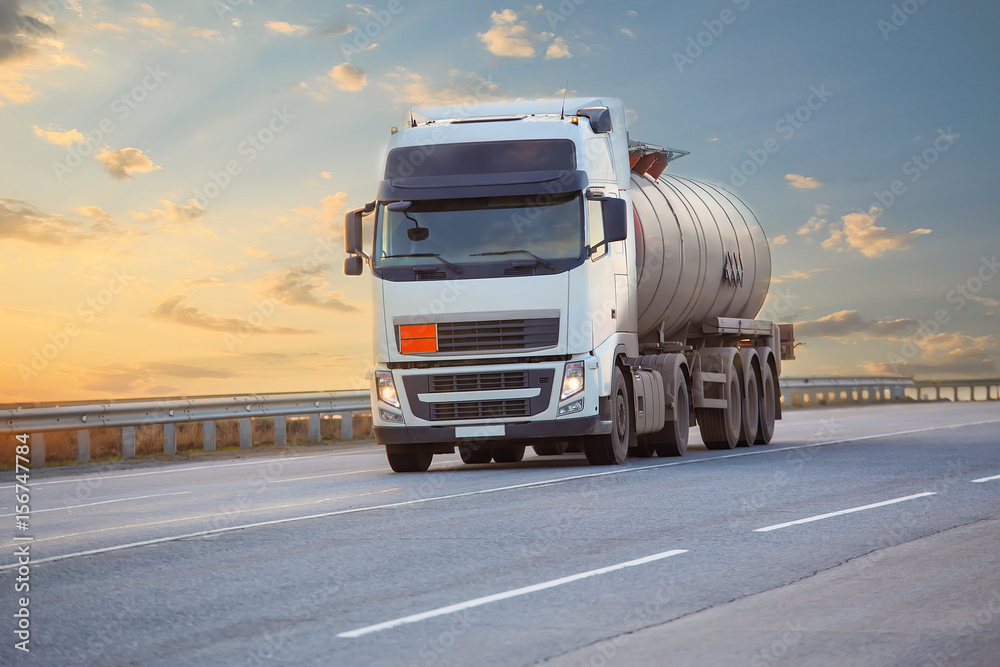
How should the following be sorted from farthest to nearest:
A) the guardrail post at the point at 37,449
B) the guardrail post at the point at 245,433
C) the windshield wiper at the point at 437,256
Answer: the guardrail post at the point at 245,433, the guardrail post at the point at 37,449, the windshield wiper at the point at 437,256

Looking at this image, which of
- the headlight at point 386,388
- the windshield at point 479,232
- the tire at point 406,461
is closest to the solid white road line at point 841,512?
the windshield at point 479,232

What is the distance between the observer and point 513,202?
15.3 metres

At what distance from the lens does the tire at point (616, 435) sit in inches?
626

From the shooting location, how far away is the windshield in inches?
596

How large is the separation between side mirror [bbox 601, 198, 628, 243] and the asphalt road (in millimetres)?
2930

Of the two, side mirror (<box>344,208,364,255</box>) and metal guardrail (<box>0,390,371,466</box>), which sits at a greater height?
side mirror (<box>344,208,364,255</box>)

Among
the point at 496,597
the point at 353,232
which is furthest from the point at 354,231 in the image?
the point at 496,597

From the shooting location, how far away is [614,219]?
606 inches

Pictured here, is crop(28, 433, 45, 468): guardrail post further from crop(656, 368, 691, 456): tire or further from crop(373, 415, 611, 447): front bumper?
crop(656, 368, 691, 456): tire

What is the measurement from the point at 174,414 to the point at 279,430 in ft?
8.90

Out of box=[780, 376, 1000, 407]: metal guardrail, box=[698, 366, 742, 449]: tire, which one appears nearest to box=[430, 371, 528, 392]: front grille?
box=[698, 366, 742, 449]: tire

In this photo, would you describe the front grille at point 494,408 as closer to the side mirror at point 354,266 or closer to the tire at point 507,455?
the side mirror at point 354,266

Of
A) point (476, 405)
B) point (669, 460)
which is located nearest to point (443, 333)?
point (476, 405)

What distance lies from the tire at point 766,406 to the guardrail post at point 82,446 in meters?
11.2
